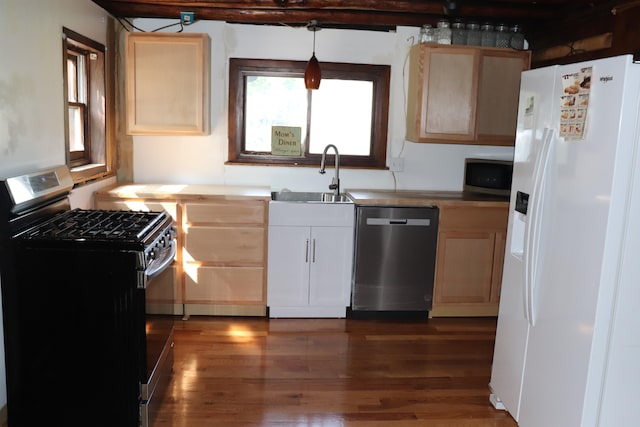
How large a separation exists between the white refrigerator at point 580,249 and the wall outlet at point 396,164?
1.88m

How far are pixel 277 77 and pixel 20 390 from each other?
2.83 metres

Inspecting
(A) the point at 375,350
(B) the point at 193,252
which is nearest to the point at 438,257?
(A) the point at 375,350

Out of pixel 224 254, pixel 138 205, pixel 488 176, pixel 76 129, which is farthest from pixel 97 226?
pixel 488 176

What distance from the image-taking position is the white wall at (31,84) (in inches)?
95.6

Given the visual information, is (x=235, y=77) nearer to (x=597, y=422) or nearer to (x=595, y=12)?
(x=595, y=12)

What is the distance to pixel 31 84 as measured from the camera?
268 cm

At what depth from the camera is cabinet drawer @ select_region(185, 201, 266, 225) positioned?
369 cm

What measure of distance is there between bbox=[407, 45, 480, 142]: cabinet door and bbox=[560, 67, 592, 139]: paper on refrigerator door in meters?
1.84

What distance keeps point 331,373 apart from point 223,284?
3.67ft

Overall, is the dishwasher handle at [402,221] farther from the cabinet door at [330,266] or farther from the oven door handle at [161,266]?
the oven door handle at [161,266]

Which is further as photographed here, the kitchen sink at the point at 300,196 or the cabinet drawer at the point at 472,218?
the kitchen sink at the point at 300,196

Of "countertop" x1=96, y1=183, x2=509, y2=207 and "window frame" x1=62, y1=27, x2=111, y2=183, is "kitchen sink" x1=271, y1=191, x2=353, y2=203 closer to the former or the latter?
"countertop" x1=96, y1=183, x2=509, y2=207

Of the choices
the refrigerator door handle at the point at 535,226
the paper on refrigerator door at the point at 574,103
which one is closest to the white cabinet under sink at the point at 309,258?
the refrigerator door handle at the point at 535,226

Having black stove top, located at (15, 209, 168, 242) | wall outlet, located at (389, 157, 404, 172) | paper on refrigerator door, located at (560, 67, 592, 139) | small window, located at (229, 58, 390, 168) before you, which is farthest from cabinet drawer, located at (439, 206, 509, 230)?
black stove top, located at (15, 209, 168, 242)
